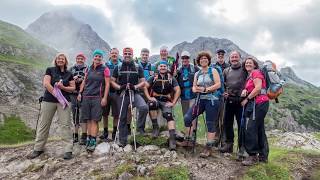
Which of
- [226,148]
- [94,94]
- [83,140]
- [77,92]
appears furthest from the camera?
[77,92]

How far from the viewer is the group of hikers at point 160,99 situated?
1386cm

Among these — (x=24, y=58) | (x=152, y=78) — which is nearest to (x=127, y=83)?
(x=152, y=78)

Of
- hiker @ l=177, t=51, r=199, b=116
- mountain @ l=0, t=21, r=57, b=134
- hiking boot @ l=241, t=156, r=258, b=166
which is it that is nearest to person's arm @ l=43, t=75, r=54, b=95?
hiker @ l=177, t=51, r=199, b=116

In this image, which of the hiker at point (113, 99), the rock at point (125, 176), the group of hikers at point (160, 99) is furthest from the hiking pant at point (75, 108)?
the rock at point (125, 176)

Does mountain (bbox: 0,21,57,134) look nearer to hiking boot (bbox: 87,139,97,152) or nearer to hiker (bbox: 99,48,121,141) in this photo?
hiker (bbox: 99,48,121,141)

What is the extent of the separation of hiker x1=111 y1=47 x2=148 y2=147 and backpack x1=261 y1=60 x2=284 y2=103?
4.60 m

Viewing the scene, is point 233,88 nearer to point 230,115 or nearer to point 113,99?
point 230,115

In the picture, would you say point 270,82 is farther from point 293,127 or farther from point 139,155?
point 293,127

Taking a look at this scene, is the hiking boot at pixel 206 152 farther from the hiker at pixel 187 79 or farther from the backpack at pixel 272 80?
the backpack at pixel 272 80

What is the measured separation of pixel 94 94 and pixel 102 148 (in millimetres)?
2106

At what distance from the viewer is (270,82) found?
13469 mm

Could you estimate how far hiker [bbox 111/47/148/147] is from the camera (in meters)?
14.5

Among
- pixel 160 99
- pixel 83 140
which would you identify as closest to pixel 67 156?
pixel 83 140

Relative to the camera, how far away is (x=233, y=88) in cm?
1437
